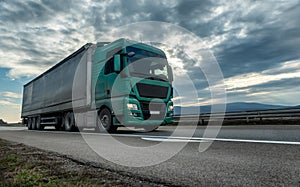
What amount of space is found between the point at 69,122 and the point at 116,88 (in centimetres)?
452

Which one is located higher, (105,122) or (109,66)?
(109,66)

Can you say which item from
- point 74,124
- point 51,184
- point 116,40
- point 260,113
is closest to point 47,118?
point 74,124

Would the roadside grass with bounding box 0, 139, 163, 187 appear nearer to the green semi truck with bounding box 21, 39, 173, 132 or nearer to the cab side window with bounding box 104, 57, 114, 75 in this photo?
the green semi truck with bounding box 21, 39, 173, 132

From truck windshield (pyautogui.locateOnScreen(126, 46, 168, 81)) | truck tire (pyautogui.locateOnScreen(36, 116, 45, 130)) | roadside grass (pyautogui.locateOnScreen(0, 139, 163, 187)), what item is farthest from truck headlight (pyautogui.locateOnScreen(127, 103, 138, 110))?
truck tire (pyautogui.locateOnScreen(36, 116, 45, 130))

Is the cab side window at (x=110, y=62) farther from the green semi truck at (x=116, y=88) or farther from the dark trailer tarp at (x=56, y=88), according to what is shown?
the dark trailer tarp at (x=56, y=88)

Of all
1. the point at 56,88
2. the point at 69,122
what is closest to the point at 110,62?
the point at 69,122

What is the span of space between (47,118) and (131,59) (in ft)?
27.8

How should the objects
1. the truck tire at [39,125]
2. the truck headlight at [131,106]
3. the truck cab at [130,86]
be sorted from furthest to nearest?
the truck tire at [39,125] < the truck cab at [130,86] < the truck headlight at [131,106]

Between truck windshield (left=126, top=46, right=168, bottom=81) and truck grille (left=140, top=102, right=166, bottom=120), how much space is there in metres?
1.01

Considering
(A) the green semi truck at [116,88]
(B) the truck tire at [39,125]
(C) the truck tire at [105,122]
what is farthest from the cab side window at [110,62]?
(B) the truck tire at [39,125]

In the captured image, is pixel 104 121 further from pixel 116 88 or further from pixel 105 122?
pixel 116 88

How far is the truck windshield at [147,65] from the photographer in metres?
8.23

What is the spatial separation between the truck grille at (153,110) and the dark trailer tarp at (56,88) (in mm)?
2916

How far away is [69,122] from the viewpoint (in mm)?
11352
